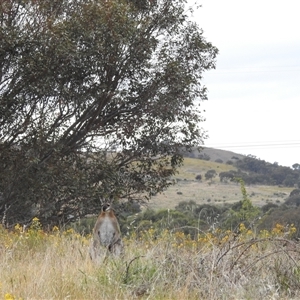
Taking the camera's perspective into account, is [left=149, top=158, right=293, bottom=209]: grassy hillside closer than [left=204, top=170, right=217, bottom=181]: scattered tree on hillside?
Yes

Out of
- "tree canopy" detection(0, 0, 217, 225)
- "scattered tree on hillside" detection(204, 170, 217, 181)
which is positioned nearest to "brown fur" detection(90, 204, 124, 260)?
"tree canopy" detection(0, 0, 217, 225)

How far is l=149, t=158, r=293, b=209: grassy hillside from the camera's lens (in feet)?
146

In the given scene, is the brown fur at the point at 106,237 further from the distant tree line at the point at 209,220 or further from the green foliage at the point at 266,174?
the green foliage at the point at 266,174

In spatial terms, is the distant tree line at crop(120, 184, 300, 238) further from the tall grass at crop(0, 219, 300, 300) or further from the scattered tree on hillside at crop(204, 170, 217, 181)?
the scattered tree on hillside at crop(204, 170, 217, 181)

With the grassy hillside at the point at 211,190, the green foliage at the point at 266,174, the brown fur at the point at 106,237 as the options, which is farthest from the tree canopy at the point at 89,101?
the green foliage at the point at 266,174

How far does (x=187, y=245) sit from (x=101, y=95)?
9389 mm

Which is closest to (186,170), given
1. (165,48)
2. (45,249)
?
(165,48)

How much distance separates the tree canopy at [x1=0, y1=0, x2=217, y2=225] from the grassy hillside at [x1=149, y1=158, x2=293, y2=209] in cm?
2115

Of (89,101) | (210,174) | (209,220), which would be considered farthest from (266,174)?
(209,220)

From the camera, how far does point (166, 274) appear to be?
20.5 ft

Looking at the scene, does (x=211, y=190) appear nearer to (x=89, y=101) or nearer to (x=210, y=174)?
(x=210, y=174)

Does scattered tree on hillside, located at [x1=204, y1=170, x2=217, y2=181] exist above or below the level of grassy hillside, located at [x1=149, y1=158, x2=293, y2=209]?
above

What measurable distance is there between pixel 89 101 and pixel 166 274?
36.2 feet

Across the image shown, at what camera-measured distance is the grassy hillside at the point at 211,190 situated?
146 feet
